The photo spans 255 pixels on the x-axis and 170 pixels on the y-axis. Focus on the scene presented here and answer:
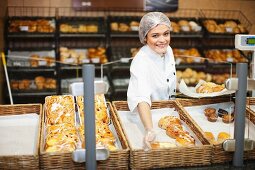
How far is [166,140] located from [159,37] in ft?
2.38

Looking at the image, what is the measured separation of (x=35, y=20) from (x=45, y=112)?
2.99 meters

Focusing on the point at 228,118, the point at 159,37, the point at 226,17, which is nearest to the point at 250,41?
the point at 228,118

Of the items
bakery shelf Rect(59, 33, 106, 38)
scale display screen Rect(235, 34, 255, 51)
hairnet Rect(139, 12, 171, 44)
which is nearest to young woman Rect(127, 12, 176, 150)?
hairnet Rect(139, 12, 171, 44)

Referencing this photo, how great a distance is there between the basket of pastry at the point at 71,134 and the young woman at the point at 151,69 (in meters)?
0.17

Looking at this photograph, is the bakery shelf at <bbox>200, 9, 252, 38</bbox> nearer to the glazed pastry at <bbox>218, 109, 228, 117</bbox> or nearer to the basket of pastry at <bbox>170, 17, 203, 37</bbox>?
the basket of pastry at <bbox>170, 17, 203, 37</bbox>

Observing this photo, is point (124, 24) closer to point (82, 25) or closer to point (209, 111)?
point (82, 25)

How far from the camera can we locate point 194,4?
16.9ft

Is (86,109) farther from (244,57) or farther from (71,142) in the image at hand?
(244,57)

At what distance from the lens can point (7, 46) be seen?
448 centimetres

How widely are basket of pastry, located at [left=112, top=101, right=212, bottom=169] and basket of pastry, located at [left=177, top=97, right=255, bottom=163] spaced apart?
6 cm

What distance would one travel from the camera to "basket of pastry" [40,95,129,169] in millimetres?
1464

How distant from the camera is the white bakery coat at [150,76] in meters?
2.11

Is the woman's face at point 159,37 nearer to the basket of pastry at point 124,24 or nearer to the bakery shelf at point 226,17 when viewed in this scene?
the basket of pastry at point 124,24

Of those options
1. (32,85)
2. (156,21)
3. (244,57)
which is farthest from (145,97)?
(244,57)
